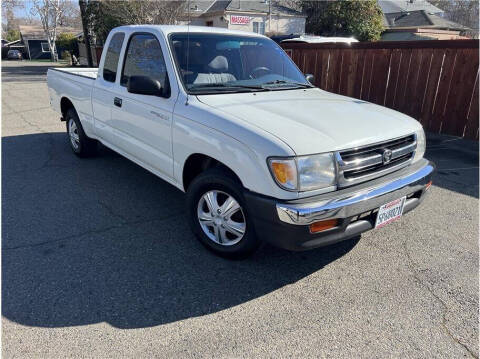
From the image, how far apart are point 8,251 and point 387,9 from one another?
45841 millimetres

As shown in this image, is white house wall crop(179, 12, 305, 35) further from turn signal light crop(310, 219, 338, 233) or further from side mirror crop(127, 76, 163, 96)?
turn signal light crop(310, 219, 338, 233)

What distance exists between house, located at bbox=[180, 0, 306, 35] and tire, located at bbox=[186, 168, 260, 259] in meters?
32.0

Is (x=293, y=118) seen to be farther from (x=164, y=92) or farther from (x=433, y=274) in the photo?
(x=433, y=274)

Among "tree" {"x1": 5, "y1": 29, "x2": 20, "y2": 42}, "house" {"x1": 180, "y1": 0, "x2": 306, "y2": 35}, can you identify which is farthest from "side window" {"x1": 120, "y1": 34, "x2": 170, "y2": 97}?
"tree" {"x1": 5, "y1": 29, "x2": 20, "y2": 42}

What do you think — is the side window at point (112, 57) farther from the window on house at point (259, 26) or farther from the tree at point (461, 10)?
the tree at point (461, 10)

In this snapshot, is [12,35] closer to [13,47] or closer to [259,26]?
[13,47]

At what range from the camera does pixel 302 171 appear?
2.59 m

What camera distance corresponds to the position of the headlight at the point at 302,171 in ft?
8.43

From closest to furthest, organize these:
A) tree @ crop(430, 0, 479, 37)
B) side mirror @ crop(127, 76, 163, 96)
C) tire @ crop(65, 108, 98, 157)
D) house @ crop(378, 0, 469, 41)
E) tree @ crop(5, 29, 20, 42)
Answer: side mirror @ crop(127, 76, 163, 96), tire @ crop(65, 108, 98, 157), house @ crop(378, 0, 469, 41), tree @ crop(430, 0, 479, 37), tree @ crop(5, 29, 20, 42)

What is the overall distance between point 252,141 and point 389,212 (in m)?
1.24

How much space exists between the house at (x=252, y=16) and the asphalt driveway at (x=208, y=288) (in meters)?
31.4

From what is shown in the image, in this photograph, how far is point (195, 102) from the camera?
10.7 feet

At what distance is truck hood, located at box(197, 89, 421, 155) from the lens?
8.87ft

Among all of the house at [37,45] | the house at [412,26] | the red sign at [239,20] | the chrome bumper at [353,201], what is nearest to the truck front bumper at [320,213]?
the chrome bumper at [353,201]
